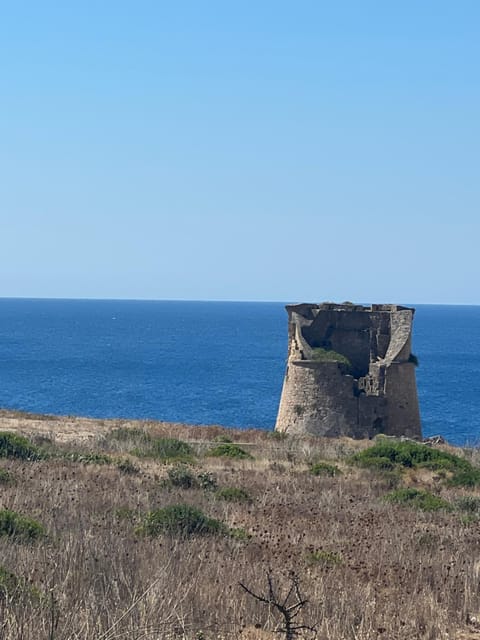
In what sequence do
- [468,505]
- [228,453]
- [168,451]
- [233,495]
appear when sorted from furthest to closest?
[228,453]
[168,451]
[468,505]
[233,495]

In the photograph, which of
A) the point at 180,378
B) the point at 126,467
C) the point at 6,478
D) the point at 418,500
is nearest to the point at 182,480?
the point at 126,467

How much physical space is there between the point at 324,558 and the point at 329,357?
21.1 m

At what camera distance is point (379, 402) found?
29641 mm

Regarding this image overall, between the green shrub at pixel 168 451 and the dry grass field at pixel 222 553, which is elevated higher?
the dry grass field at pixel 222 553

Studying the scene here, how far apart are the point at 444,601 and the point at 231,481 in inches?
331

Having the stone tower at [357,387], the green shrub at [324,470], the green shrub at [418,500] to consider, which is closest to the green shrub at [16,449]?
the green shrub at [324,470]

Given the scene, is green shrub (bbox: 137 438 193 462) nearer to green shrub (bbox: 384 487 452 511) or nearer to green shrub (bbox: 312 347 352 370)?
green shrub (bbox: 384 487 452 511)

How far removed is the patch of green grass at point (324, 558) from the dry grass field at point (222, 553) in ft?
0.06

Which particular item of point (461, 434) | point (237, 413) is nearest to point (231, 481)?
point (461, 434)

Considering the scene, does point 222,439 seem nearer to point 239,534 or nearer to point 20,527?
point 239,534

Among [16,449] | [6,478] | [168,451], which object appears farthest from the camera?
[168,451]

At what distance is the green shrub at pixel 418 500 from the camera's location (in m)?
13.7

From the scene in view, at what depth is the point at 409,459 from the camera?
2166cm

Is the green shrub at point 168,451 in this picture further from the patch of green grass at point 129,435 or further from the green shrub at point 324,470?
the green shrub at point 324,470
